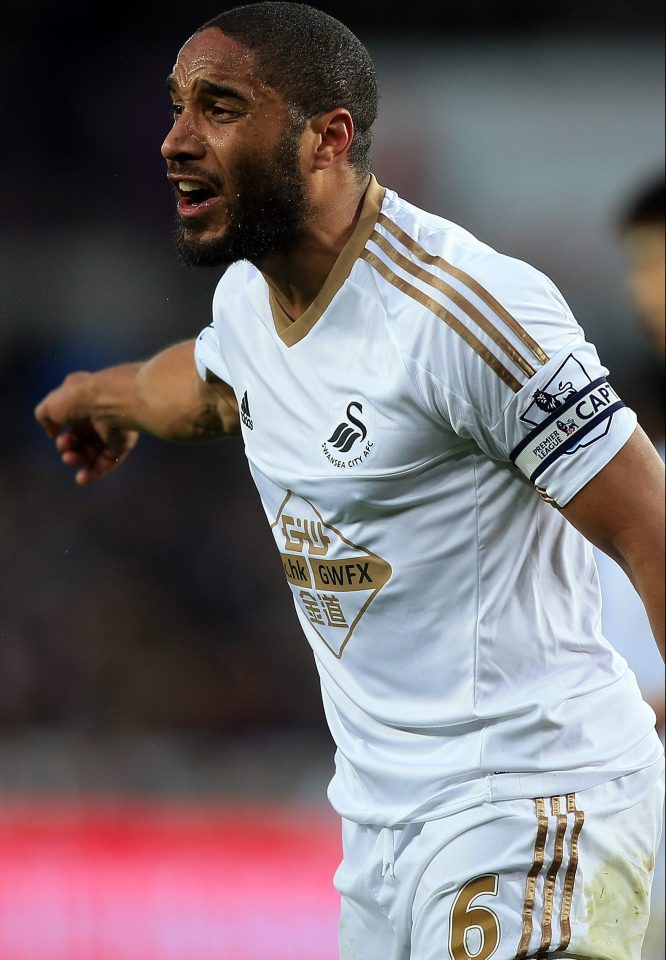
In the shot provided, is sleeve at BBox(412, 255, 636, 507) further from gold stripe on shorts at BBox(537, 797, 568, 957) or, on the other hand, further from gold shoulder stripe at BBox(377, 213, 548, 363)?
gold stripe on shorts at BBox(537, 797, 568, 957)

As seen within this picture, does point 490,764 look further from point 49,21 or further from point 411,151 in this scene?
point 49,21

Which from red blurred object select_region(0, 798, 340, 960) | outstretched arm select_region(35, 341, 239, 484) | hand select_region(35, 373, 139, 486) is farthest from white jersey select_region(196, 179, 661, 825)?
red blurred object select_region(0, 798, 340, 960)

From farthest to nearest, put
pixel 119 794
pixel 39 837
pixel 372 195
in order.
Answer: pixel 119 794 → pixel 39 837 → pixel 372 195

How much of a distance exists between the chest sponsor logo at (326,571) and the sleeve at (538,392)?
0.27 metres

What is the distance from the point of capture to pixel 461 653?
5.74 feet

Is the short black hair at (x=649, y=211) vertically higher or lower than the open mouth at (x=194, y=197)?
higher

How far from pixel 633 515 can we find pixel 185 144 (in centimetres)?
78

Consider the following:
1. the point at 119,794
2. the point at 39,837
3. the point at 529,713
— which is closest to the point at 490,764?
the point at 529,713

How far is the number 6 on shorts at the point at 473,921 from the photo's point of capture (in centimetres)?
165

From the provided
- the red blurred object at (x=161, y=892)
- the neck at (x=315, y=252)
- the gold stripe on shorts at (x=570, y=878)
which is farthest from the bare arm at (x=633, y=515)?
the red blurred object at (x=161, y=892)

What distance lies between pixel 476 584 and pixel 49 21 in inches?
220

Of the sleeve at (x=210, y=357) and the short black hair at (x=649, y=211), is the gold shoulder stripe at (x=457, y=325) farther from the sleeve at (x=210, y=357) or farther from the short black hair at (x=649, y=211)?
the short black hair at (x=649, y=211)

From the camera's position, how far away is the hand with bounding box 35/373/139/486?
2.56 m

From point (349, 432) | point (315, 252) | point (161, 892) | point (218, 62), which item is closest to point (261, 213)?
point (315, 252)
